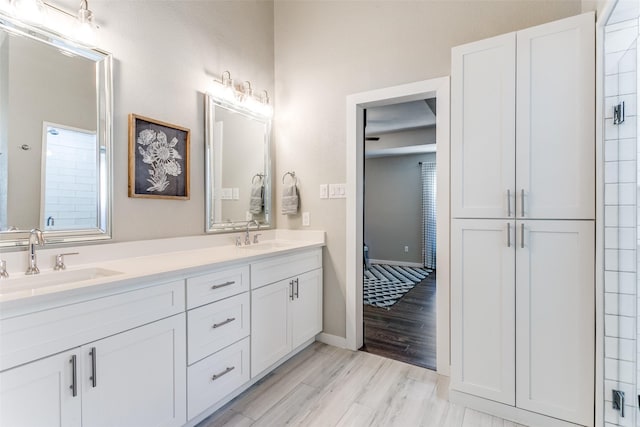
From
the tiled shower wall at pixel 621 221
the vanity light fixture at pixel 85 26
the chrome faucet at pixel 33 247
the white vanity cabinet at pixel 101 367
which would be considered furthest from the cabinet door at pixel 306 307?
the vanity light fixture at pixel 85 26

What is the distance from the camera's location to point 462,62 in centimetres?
188

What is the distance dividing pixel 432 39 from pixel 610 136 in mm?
1304

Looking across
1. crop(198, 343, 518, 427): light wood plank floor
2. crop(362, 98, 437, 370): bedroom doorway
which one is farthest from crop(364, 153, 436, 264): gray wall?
crop(198, 343, 518, 427): light wood plank floor

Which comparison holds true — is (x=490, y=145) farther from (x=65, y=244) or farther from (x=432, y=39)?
(x=65, y=244)

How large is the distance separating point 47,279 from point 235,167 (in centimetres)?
143

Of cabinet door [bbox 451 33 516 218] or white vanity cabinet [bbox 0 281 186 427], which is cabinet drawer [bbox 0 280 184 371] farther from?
cabinet door [bbox 451 33 516 218]

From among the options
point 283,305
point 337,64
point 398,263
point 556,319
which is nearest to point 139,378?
point 283,305

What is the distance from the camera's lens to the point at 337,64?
8.82ft

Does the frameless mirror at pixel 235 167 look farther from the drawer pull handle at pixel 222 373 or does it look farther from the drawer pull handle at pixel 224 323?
the drawer pull handle at pixel 222 373

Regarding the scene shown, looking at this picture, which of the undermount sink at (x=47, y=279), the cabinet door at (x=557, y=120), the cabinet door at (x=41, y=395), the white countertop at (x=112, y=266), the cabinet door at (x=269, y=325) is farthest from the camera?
the cabinet door at (x=269, y=325)

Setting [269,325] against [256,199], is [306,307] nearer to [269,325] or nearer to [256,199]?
[269,325]

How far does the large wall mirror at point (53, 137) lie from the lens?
1418 mm

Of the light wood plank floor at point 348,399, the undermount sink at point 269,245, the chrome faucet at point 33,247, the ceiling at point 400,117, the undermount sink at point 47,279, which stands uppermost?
the ceiling at point 400,117

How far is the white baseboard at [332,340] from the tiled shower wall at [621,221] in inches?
65.3
